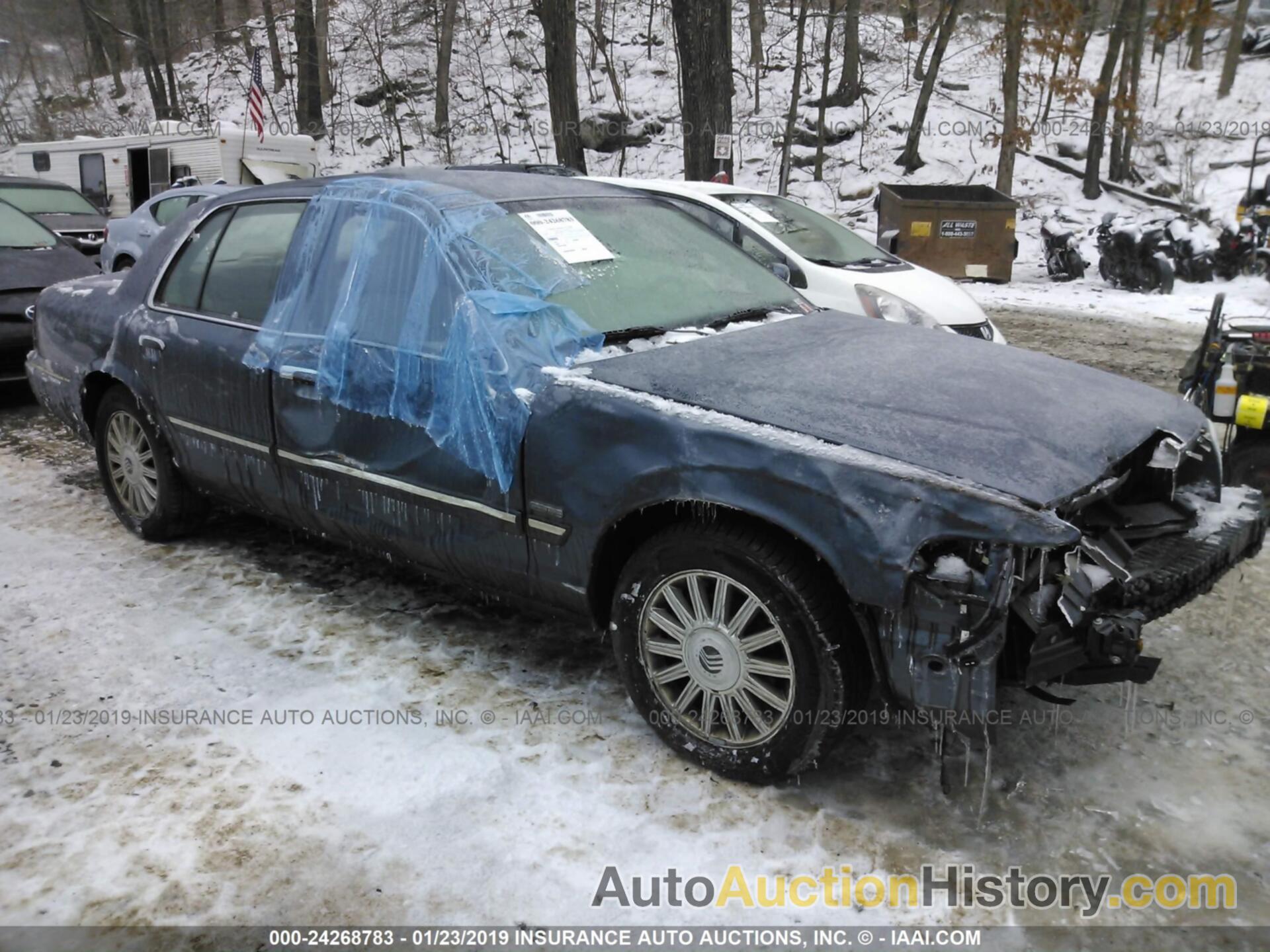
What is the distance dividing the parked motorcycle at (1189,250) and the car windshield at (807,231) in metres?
6.76

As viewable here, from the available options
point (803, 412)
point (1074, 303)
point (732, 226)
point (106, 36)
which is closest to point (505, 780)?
point (803, 412)

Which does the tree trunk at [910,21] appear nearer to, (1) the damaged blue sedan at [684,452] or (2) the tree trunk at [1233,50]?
(2) the tree trunk at [1233,50]

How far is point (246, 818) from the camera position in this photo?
2723 mm

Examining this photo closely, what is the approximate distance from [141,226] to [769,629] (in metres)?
10.9

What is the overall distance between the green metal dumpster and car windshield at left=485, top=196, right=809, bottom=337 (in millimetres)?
9437

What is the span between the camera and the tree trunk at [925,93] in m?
18.5

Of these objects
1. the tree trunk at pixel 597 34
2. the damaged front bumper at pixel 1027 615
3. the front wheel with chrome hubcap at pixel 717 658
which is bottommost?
the front wheel with chrome hubcap at pixel 717 658

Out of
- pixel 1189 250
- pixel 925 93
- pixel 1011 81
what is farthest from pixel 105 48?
pixel 1189 250

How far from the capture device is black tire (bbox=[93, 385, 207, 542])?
4.42 m

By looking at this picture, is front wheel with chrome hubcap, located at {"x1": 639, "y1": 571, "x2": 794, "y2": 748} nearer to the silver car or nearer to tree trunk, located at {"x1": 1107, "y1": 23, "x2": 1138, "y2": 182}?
the silver car

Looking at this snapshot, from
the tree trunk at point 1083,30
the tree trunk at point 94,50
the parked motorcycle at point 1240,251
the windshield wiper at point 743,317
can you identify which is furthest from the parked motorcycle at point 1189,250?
the tree trunk at point 94,50

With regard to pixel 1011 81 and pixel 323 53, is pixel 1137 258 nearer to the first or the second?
pixel 1011 81

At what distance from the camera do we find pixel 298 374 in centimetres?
358

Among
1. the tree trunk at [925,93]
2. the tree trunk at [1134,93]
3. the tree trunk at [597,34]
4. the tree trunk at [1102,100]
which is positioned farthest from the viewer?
the tree trunk at [597,34]
